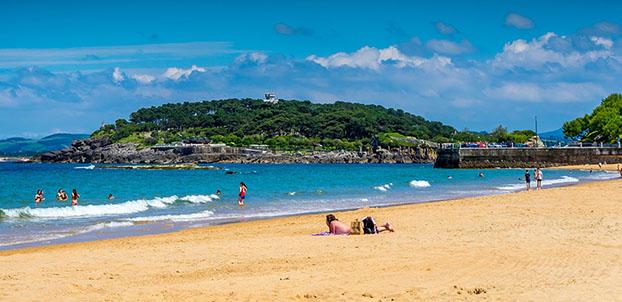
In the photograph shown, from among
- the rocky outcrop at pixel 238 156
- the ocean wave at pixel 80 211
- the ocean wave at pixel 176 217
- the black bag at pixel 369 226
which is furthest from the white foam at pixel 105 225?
the rocky outcrop at pixel 238 156

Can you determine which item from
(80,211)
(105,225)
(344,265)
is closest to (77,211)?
(80,211)

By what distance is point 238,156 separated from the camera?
6703 inches

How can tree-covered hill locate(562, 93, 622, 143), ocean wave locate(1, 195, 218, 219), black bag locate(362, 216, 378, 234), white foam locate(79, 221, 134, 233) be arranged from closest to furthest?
black bag locate(362, 216, 378, 234), white foam locate(79, 221, 134, 233), ocean wave locate(1, 195, 218, 219), tree-covered hill locate(562, 93, 622, 143)

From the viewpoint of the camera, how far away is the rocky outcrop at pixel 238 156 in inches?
6683

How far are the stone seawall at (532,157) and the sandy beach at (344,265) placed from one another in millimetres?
75390


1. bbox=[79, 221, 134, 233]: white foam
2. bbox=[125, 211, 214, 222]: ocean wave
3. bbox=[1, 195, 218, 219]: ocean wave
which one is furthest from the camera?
bbox=[1, 195, 218, 219]: ocean wave

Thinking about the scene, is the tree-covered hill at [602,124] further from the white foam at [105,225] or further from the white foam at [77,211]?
the white foam at [105,225]

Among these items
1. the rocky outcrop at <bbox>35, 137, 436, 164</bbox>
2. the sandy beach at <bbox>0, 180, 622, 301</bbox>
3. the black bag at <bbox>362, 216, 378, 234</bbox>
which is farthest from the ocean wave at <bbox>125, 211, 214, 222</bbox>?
the rocky outcrop at <bbox>35, 137, 436, 164</bbox>

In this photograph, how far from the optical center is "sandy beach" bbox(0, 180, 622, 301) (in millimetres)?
→ 11195

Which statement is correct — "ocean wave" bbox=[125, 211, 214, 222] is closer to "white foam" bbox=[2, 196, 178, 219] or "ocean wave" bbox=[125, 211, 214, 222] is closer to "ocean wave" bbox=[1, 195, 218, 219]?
"ocean wave" bbox=[1, 195, 218, 219]

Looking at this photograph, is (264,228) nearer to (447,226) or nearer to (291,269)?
(447,226)

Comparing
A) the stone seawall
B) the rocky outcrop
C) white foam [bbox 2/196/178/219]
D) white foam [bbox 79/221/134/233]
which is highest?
the rocky outcrop

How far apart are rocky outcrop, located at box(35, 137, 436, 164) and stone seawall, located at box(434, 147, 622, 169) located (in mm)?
72963

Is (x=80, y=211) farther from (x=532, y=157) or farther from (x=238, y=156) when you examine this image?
(x=238, y=156)
